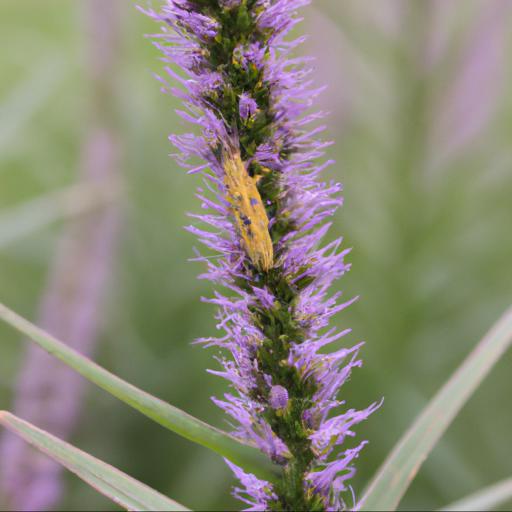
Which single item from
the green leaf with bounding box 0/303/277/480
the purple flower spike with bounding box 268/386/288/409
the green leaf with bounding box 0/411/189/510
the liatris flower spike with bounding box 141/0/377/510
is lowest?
the green leaf with bounding box 0/411/189/510

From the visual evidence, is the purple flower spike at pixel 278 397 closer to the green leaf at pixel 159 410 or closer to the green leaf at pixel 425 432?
the green leaf at pixel 159 410

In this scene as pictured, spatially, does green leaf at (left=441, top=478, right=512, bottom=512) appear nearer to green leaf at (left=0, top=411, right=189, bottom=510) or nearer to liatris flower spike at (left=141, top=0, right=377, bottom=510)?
liatris flower spike at (left=141, top=0, right=377, bottom=510)

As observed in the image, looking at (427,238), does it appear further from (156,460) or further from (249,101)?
(249,101)

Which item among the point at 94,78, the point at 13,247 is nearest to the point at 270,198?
the point at 94,78

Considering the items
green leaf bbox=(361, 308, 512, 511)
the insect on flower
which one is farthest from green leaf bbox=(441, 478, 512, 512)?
the insect on flower

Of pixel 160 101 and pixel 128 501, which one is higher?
pixel 160 101

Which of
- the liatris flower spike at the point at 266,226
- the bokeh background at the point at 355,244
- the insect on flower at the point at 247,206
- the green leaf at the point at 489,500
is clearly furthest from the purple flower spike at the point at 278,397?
the bokeh background at the point at 355,244
